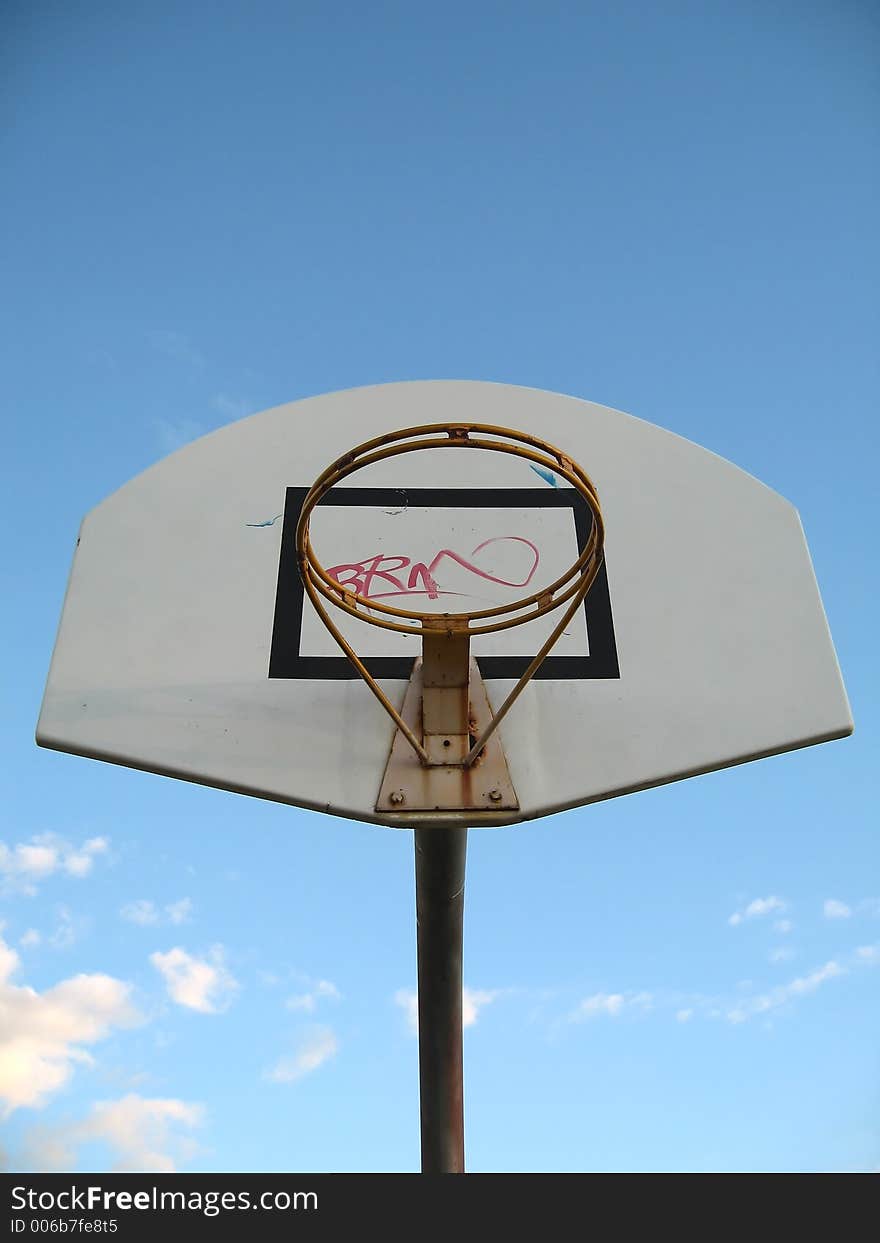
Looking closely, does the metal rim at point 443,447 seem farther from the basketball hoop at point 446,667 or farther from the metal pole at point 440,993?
the metal pole at point 440,993

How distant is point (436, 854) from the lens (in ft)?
9.17

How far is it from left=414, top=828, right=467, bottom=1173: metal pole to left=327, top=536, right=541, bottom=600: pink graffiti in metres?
0.78

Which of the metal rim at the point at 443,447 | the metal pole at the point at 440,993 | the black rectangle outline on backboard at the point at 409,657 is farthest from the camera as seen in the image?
the metal pole at the point at 440,993

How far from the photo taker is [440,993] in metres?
3.24

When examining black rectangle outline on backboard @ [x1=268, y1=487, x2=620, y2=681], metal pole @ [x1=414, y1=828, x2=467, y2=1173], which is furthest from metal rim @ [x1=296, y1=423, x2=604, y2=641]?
metal pole @ [x1=414, y1=828, x2=467, y2=1173]

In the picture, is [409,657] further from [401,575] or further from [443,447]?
[443,447]

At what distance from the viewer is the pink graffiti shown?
2311mm

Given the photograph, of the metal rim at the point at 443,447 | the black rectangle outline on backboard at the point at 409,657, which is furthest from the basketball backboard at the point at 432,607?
the metal rim at the point at 443,447

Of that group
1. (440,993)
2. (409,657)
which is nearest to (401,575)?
(409,657)

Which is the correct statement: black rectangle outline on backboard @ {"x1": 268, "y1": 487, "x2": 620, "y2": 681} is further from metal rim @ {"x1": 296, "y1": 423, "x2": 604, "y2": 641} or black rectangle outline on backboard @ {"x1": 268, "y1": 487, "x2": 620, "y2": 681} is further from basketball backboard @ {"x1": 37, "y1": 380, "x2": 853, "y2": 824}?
metal rim @ {"x1": 296, "y1": 423, "x2": 604, "y2": 641}

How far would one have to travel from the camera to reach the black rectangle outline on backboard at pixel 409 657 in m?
2.19
